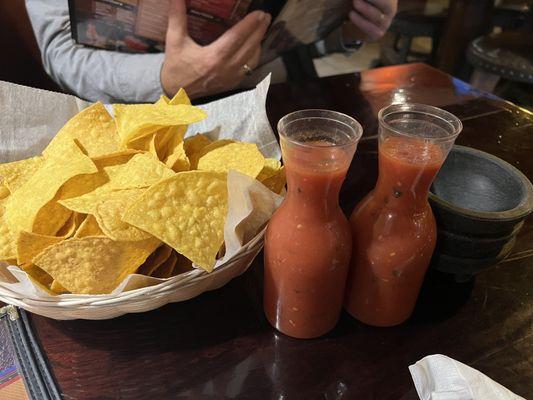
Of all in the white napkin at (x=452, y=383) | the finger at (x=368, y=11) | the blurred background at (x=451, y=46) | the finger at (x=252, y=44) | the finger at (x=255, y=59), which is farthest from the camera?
the blurred background at (x=451, y=46)

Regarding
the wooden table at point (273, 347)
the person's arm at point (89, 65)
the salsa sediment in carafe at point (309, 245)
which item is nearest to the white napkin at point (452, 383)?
the wooden table at point (273, 347)

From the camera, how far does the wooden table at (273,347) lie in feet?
2.05

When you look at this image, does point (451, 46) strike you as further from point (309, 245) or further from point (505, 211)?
point (309, 245)

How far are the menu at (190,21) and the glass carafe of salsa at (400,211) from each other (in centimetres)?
67

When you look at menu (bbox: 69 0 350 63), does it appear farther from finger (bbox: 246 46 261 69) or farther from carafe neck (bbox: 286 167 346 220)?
carafe neck (bbox: 286 167 346 220)

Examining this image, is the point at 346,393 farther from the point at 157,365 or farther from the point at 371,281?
the point at 157,365

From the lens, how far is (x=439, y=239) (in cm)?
70

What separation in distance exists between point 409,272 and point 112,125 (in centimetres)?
60

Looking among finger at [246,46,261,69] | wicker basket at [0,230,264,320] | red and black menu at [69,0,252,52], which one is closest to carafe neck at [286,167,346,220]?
wicker basket at [0,230,264,320]

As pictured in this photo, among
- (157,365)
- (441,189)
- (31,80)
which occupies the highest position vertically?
(441,189)

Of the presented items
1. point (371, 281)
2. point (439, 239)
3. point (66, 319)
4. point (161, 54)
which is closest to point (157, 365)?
point (66, 319)

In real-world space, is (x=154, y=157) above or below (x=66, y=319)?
above

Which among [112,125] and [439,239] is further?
[112,125]

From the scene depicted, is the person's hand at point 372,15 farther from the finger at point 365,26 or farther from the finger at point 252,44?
the finger at point 252,44
